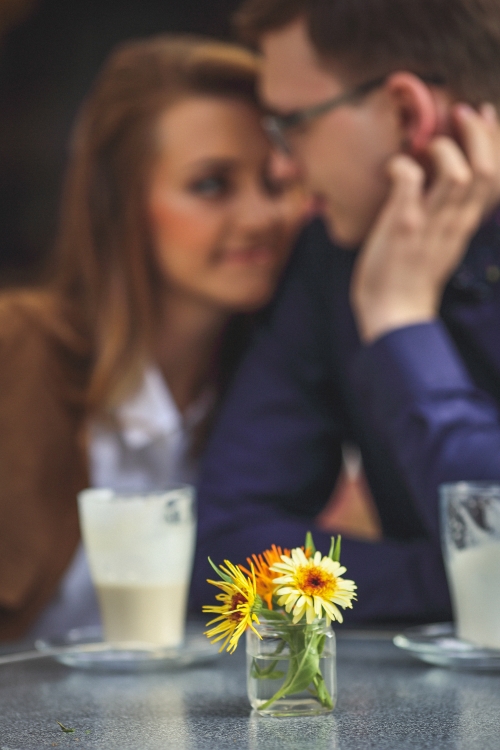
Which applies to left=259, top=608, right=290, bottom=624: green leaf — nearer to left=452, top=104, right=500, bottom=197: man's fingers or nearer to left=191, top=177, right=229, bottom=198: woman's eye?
left=452, top=104, right=500, bottom=197: man's fingers

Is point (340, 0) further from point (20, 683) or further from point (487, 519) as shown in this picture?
point (20, 683)

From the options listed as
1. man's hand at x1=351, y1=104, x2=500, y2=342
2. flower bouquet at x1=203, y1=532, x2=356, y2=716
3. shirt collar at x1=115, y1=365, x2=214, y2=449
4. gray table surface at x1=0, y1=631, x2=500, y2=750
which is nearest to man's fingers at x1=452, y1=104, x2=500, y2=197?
man's hand at x1=351, y1=104, x2=500, y2=342

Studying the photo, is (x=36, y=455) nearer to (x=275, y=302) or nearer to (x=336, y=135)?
(x=275, y=302)

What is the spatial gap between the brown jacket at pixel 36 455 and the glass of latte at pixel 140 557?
57cm

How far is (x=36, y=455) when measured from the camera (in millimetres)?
1466

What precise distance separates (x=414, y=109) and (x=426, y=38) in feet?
0.31

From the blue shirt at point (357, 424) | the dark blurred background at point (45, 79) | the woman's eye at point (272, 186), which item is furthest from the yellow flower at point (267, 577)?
the dark blurred background at point (45, 79)

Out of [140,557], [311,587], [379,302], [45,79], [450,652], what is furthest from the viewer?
[45,79]

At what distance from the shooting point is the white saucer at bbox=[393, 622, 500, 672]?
70 centimetres

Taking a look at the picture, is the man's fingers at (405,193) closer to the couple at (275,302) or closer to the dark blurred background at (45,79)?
the couple at (275,302)

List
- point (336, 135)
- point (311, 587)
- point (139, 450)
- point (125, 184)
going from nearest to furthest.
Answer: point (311, 587) < point (336, 135) < point (139, 450) < point (125, 184)

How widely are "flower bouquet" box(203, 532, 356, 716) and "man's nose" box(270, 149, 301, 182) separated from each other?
3.57 ft

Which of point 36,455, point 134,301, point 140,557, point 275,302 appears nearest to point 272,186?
point 275,302

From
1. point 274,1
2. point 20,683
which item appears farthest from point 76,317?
point 20,683
